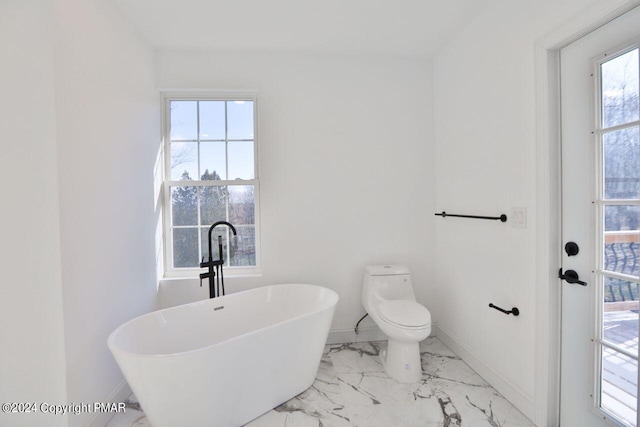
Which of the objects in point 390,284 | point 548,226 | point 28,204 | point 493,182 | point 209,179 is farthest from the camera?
point 209,179

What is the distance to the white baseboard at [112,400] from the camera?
1.56m

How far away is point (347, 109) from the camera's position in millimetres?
2520

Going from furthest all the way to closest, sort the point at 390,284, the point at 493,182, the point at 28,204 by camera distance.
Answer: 1. the point at 390,284
2. the point at 493,182
3. the point at 28,204

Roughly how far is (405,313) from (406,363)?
12.9 inches

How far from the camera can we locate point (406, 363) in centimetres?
195

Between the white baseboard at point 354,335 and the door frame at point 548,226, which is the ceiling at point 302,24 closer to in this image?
the door frame at point 548,226

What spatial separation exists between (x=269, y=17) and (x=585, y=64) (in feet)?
6.12

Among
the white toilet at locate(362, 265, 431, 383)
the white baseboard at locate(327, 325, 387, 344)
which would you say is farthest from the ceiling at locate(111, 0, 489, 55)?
the white baseboard at locate(327, 325, 387, 344)

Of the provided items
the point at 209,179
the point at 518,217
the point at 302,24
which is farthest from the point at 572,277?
the point at 209,179

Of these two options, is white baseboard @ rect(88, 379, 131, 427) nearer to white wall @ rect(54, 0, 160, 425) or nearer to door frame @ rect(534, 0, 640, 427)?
white wall @ rect(54, 0, 160, 425)

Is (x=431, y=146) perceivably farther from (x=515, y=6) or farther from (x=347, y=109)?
(x=515, y=6)

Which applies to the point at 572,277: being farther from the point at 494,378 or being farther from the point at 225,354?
the point at 225,354

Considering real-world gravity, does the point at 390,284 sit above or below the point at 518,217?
below

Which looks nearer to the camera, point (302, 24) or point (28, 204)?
point (28, 204)
